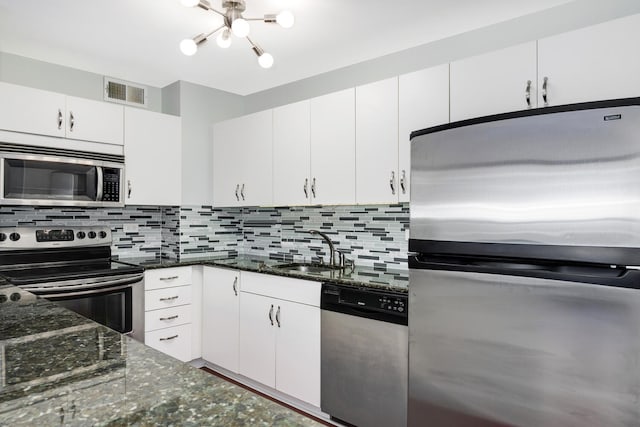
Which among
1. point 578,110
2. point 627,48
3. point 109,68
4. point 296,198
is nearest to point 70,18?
point 109,68

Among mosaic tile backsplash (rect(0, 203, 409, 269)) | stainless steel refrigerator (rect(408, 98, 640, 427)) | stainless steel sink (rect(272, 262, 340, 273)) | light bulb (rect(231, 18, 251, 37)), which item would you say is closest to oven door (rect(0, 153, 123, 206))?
mosaic tile backsplash (rect(0, 203, 409, 269))

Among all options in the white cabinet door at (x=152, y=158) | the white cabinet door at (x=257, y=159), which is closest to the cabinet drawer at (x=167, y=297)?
the white cabinet door at (x=152, y=158)

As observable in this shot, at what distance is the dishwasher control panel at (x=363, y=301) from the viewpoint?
2.04 m

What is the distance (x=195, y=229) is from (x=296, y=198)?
111 cm

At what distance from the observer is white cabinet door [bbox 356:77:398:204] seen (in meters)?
2.41

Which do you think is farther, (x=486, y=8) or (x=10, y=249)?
(x=10, y=249)

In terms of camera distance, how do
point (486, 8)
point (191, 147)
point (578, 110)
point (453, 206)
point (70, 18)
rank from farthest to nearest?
point (191, 147), point (70, 18), point (486, 8), point (453, 206), point (578, 110)

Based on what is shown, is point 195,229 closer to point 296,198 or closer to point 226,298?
point 226,298

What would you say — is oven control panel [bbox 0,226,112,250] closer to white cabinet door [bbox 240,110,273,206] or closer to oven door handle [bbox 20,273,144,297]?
oven door handle [bbox 20,273,144,297]

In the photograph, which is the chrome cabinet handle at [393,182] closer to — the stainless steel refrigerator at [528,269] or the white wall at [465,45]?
the stainless steel refrigerator at [528,269]

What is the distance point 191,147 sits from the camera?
3551mm

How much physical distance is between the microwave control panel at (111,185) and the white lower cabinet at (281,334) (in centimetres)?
110

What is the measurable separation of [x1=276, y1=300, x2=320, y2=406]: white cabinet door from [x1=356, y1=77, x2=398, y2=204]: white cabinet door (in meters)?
0.76

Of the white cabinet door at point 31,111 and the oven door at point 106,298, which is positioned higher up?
the white cabinet door at point 31,111
